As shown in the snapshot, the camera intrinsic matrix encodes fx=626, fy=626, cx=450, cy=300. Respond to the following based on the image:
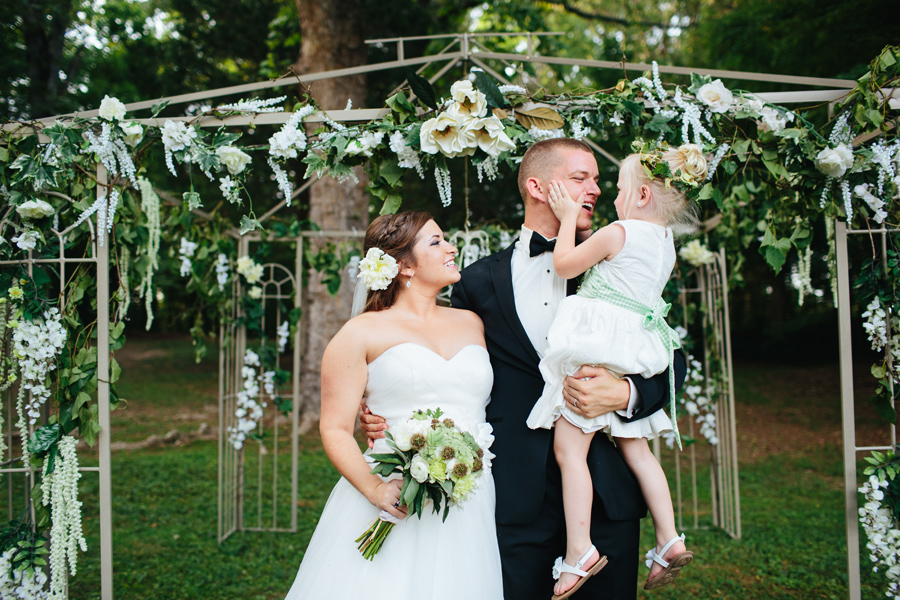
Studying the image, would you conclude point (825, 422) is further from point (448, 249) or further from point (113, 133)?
point (113, 133)

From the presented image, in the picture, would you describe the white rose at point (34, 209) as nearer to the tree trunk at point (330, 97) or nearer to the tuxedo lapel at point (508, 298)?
the tuxedo lapel at point (508, 298)

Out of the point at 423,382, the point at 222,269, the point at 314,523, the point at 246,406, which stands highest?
the point at 222,269

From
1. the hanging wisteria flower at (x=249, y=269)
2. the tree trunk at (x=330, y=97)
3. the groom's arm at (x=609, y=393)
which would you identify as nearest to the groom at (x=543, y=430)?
the groom's arm at (x=609, y=393)

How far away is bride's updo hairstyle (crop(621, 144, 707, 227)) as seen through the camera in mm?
2350

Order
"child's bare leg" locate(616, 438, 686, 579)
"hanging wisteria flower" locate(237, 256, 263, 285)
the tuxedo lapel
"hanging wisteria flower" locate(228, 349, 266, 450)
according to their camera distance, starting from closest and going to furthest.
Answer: "child's bare leg" locate(616, 438, 686, 579) < the tuxedo lapel < "hanging wisteria flower" locate(237, 256, 263, 285) < "hanging wisteria flower" locate(228, 349, 266, 450)

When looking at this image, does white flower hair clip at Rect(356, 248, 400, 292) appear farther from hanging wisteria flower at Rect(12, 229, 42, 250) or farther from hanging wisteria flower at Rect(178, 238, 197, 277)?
hanging wisteria flower at Rect(178, 238, 197, 277)

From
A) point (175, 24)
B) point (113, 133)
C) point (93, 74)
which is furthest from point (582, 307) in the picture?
point (93, 74)

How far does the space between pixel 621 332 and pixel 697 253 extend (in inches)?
111

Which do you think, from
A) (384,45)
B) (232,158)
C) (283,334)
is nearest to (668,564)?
(232,158)

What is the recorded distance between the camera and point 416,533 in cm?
228

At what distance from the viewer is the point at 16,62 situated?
10.2m

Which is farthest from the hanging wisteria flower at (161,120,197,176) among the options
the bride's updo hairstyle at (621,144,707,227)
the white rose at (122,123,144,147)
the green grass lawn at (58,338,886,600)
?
the green grass lawn at (58,338,886,600)

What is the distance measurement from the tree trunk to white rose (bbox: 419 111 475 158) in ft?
16.2

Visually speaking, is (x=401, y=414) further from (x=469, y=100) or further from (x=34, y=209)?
(x=34, y=209)
